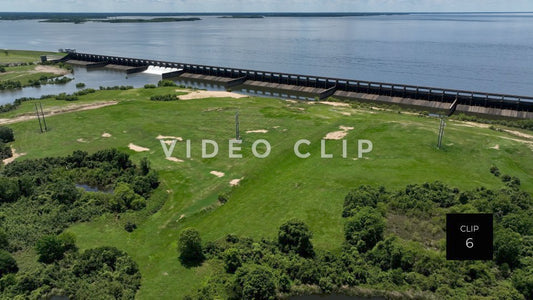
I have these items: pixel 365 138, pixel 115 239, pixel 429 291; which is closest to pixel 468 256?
pixel 429 291

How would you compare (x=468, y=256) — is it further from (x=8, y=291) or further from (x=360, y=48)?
(x=360, y=48)

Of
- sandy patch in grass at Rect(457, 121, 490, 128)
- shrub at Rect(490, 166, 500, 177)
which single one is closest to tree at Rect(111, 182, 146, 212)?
shrub at Rect(490, 166, 500, 177)

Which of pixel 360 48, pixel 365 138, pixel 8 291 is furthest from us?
pixel 360 48

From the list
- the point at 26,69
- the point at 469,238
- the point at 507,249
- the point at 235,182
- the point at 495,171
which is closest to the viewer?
the point at 469,238

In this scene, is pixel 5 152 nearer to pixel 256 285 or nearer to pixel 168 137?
pixel 168 137

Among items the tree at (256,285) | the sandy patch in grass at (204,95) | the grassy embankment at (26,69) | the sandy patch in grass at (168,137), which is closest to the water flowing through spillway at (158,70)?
the grassy embankment at (26,69)

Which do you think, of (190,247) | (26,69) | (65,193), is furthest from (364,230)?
(26,69)

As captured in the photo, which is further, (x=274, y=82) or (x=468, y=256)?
(x=274, y=82)
